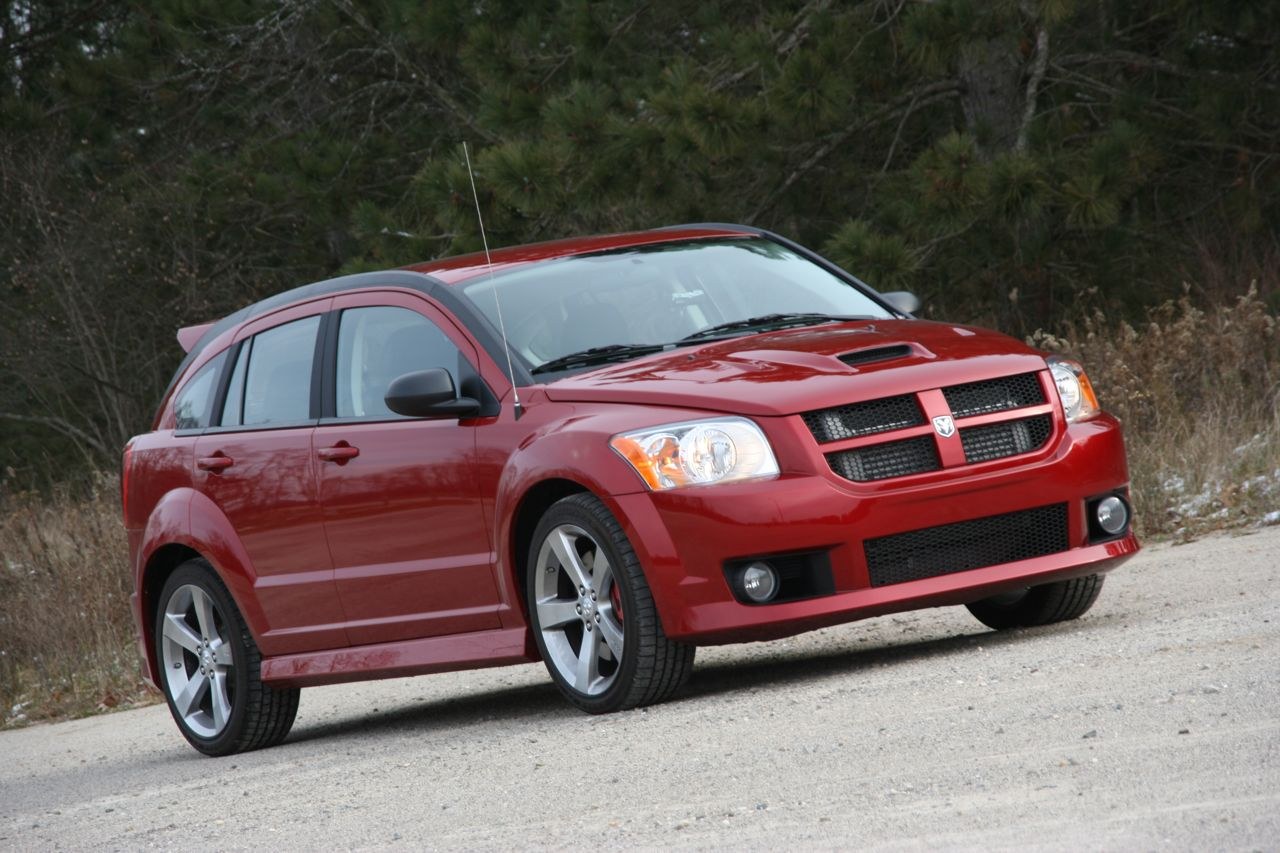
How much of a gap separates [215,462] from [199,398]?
64 centimetres

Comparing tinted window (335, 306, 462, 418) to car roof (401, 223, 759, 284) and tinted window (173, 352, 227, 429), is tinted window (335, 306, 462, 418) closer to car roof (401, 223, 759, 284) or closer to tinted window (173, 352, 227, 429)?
car roof (401, 223, 759, 284)

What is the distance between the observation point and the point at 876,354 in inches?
278

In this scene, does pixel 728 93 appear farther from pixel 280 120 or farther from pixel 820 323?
pixel 280 120

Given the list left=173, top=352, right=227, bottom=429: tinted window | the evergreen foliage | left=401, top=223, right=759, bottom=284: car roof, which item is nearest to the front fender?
left=401, top=223, right=759, bottom=284: car roof

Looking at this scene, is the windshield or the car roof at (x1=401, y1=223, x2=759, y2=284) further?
the car roof at (x1=401, y1=223, x2=759, y2=284)

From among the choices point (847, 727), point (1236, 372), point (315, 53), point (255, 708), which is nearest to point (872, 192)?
point (1236, 372)

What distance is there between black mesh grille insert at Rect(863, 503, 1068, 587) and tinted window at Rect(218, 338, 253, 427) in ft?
10.9

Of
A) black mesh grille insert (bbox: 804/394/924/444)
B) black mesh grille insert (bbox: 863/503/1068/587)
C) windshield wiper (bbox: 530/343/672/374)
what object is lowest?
black mesh grille insert (bbox: 863/503/1068/587)

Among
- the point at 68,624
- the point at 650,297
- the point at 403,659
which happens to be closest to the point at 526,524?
the point at 403,659

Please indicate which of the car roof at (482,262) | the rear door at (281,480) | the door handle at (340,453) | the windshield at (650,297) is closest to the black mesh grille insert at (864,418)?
the windshield at (650,297)

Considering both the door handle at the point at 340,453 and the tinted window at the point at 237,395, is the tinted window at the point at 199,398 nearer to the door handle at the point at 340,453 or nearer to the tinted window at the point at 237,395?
the tinted window at the point at 237,395

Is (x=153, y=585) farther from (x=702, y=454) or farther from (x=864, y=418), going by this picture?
(x=864, y=418)

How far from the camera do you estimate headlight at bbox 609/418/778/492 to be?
260 inches

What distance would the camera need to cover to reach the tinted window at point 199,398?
9023 millimetres
